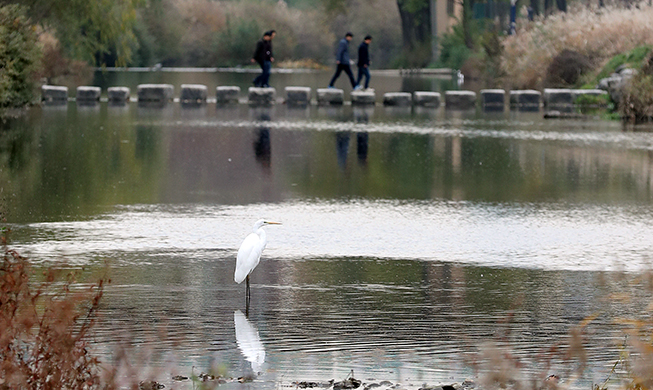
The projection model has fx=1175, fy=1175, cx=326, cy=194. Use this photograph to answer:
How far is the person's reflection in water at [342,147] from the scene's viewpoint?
17016mm

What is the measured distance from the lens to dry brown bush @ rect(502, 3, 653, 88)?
33.7m

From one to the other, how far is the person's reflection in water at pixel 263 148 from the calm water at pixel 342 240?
78mm

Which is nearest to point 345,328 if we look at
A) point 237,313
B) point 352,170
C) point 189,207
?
point 237,313

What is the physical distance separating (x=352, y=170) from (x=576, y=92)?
1510 centimetres

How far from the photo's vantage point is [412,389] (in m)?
5.94

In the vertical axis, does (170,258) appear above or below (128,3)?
below

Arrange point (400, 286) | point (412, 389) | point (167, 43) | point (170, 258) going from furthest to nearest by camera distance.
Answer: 1. point (167, 43)
2. point (170, 258)
3. point (400, 286)
4. point (412, 389)

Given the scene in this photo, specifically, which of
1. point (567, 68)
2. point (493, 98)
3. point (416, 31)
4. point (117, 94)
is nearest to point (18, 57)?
point (117, 94)

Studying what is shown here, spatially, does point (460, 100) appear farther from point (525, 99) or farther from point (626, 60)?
point (626, 60)

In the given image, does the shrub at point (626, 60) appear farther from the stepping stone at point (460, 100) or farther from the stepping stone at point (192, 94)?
the stepping stone at point (192, 94)

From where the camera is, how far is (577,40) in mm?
35438

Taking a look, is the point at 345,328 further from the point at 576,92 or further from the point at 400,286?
the point at 576,92

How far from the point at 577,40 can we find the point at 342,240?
2622 cm

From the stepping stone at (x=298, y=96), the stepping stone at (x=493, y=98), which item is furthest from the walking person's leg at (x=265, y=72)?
the stepping stone at (x=493, y=98)
